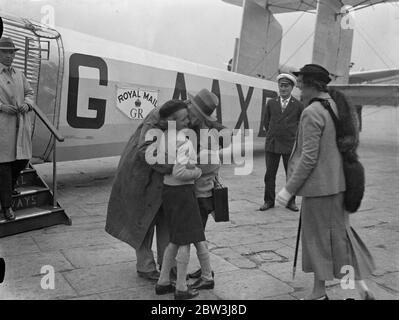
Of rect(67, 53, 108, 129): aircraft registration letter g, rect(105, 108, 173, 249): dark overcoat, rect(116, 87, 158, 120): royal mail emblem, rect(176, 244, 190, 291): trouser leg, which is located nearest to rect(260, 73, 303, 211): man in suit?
rect(116, 87, 158, 120): royal mail emblem

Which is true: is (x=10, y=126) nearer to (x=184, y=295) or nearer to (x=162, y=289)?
(x=162, y=289)

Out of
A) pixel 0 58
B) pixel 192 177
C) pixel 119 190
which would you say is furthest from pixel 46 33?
pixel 192 177

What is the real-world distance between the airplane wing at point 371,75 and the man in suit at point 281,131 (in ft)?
59.9

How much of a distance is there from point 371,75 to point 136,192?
72.4 ft

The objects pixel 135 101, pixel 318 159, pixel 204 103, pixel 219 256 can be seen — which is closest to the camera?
pixel 318 159

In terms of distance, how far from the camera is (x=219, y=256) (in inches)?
153

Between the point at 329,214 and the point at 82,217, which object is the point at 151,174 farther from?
the point at 82,217

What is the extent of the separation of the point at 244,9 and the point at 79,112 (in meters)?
9.65

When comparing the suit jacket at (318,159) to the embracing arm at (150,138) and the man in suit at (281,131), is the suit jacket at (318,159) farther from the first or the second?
the man in suit at (281,131)

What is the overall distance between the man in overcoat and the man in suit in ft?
8.85

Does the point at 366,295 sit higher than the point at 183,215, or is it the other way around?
the point at 183,215

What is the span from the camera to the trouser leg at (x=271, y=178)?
5.75m

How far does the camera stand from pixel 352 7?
597 inches

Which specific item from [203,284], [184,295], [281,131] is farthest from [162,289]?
[281,131]
